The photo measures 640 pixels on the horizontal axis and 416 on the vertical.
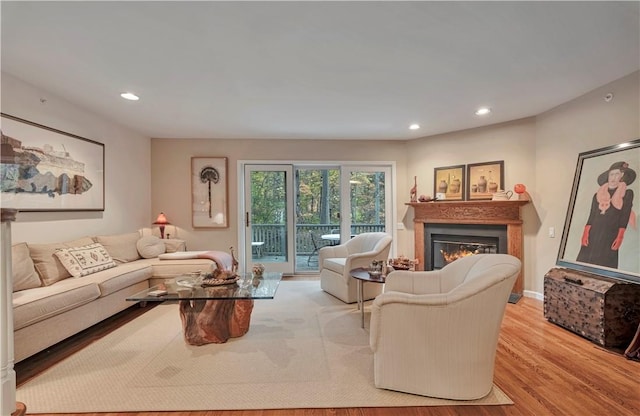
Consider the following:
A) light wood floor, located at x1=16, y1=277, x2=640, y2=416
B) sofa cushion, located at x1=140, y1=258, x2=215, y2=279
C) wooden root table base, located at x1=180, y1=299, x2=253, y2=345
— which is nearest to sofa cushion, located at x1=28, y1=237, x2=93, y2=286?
light wood floor, located at x1=16, y1=277, x2=640, y2=416

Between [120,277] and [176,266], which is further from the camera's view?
[176,266]

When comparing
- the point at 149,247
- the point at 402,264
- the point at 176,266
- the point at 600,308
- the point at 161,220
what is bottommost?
the point at 600,308

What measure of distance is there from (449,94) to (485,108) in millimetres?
816

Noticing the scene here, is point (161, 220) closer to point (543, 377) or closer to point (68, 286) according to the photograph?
point (68, 286)

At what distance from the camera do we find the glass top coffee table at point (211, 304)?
2.49 metres

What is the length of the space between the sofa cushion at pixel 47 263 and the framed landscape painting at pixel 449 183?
5.06 meters

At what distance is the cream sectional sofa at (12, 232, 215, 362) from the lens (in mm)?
2285

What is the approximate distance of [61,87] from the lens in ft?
10.0

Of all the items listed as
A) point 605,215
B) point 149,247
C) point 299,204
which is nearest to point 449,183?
point 605,215

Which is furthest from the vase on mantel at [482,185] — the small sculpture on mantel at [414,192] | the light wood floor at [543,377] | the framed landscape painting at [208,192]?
the framed landscape painting at [208,192]

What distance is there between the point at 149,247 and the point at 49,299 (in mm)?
1880

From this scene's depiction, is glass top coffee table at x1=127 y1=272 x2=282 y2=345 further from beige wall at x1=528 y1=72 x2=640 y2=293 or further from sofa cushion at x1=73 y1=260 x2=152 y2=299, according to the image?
beige wall at x1=528 y1=72 x2=640 y2=293

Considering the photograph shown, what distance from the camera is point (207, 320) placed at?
2.75 metres

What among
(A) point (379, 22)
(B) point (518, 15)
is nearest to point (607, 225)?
(B) point (518, 15)
